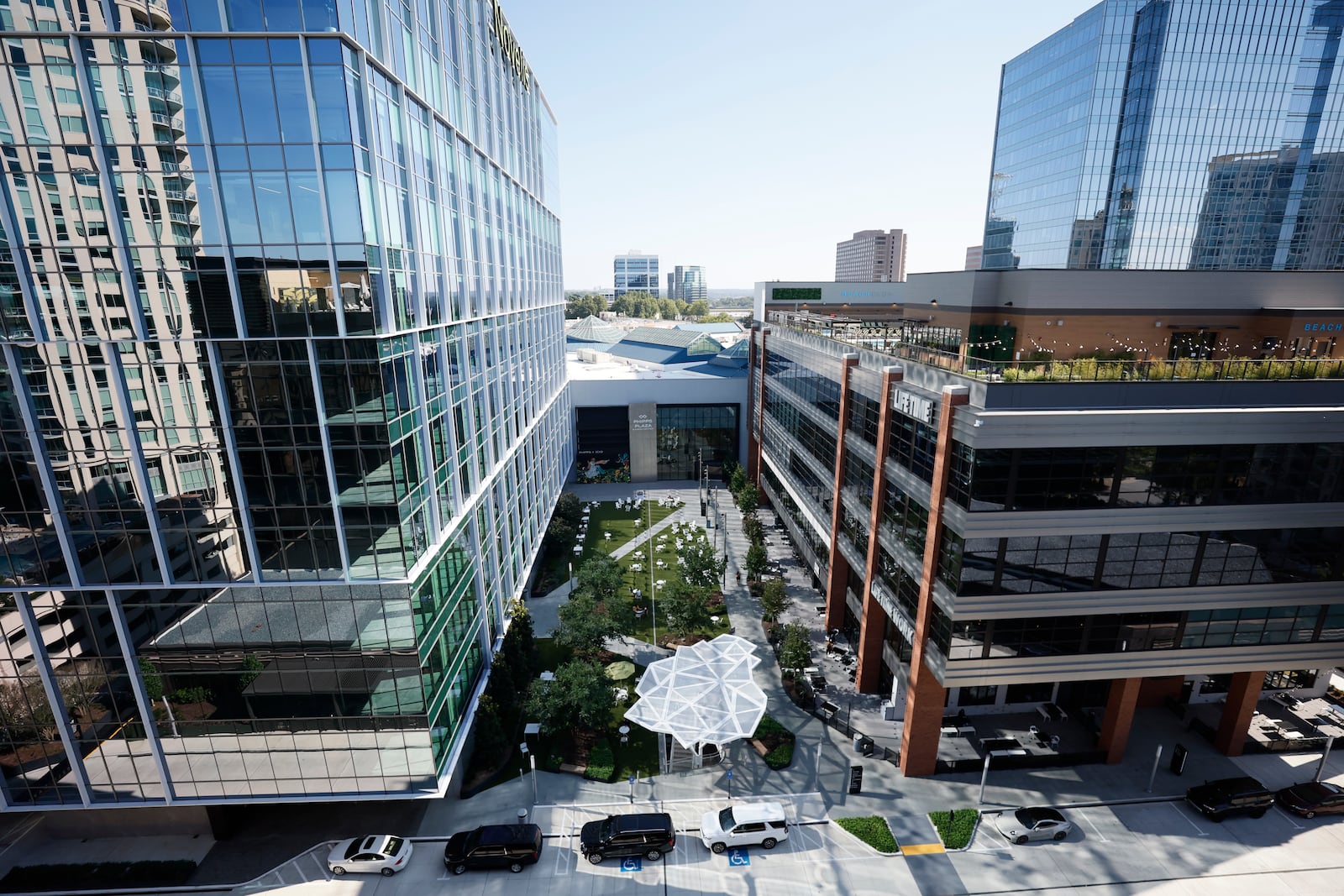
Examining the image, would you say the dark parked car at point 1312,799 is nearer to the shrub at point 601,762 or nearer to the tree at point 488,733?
the shrub at point 601,762

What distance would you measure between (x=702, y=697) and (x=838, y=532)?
13.6m

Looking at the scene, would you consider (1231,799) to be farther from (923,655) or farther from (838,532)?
(838,532)

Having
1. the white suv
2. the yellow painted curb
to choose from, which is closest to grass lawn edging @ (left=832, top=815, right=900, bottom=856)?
the yellow painted curb

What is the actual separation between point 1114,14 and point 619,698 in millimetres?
103255

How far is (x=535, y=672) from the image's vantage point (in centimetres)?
3303

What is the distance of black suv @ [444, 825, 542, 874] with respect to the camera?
22172 millimetres

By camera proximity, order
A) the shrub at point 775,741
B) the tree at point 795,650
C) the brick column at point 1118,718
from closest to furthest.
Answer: the brick column at point 1118,718
the shrub at point 775,741
the tree at point 795,650

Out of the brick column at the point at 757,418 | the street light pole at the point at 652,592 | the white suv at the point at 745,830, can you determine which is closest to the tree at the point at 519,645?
the street light pole at the point at 652,592

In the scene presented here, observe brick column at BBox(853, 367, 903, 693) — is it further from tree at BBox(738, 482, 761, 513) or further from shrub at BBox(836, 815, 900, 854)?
tree at BBox(738, 482, 761, 513)

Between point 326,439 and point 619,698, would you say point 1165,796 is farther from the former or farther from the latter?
point 326,439

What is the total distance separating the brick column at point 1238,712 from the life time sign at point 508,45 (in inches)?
1994

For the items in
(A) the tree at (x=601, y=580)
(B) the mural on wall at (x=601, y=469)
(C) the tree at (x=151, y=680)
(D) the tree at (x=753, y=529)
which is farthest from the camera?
(B) the mural on wall at (x=601, y=469)

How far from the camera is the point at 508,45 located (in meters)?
36.8

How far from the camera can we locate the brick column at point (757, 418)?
5735cm
